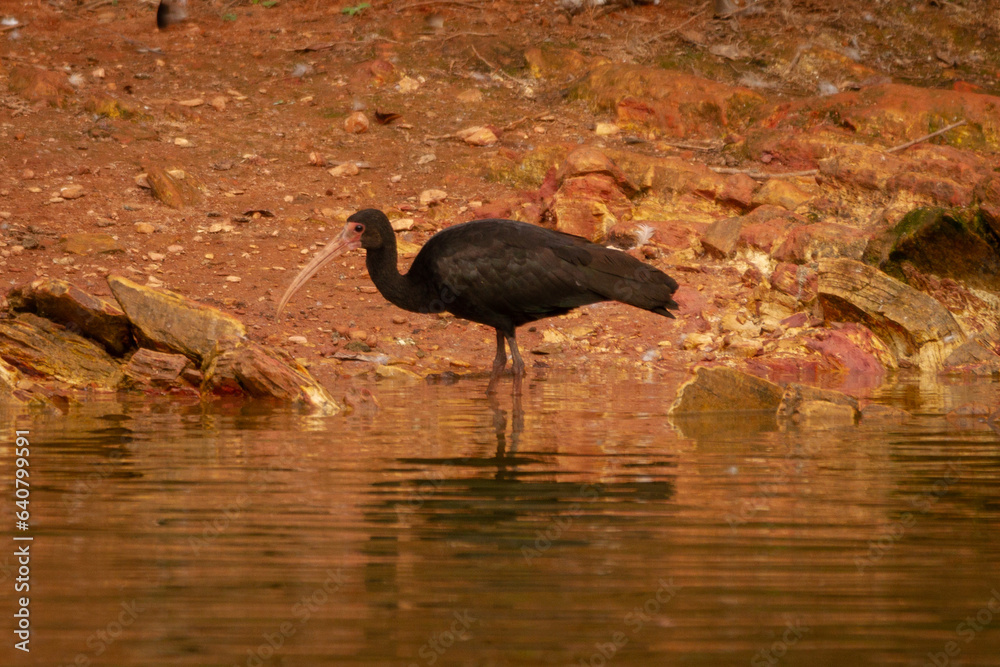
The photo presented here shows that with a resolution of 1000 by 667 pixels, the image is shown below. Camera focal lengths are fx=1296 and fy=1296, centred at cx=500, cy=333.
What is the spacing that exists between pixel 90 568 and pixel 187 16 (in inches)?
659

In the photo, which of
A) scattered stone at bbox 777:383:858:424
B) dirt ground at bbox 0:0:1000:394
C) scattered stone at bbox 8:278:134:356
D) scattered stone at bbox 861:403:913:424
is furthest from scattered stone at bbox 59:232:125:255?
scattered stone at bbox 861:403:913:424

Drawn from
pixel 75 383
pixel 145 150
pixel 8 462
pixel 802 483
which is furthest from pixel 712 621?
pixel 145 150

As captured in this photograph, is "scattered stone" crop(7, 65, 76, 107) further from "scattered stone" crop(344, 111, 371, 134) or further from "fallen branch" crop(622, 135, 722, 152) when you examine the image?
"fallen branch" crop(622, 135, 722, 152)

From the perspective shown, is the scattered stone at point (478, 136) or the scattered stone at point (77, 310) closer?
the scattered stone at point (77, 310)

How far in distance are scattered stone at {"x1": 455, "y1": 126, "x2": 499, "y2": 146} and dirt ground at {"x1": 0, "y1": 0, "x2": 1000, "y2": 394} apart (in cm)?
12

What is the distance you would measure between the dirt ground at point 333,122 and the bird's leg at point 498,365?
872mm

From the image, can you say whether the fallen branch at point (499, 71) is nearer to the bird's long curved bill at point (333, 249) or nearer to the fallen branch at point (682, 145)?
the fallen branch at point (682, 145)

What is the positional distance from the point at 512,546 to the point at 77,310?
6.85 m

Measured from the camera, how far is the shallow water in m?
3.18

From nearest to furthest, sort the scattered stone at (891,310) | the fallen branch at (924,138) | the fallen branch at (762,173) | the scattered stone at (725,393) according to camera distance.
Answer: the scattered stone at (725,393)
the scattered stone at (891,310)
the fallen branch at (762,173)
the fallen branch at (924,138)

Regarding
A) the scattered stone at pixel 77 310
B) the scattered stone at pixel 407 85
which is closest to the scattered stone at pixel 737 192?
the scattered stone at pixel 407 85

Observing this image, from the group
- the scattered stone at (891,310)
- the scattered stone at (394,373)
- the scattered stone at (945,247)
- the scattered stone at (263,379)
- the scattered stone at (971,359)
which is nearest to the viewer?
the scattered stone at (263,379)

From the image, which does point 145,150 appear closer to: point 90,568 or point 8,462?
point 8,462

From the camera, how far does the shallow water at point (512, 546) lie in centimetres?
318
